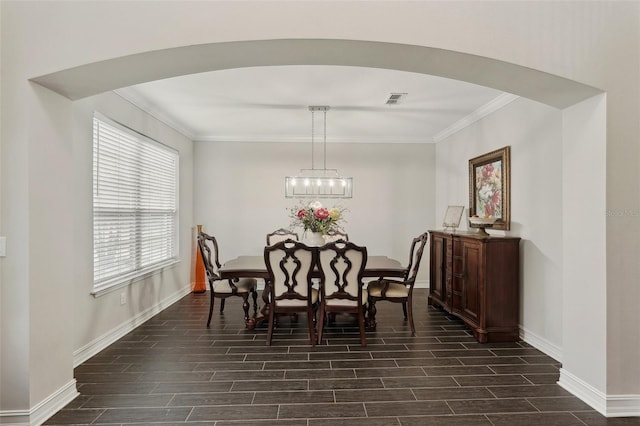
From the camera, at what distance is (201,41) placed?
2004mm

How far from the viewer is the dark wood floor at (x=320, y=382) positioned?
86.0 inches

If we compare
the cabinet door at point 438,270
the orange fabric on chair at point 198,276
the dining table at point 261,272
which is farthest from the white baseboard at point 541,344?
the orange fabric on chair at point 198,276

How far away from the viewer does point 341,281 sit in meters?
3.33

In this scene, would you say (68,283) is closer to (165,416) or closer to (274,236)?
(165,416)

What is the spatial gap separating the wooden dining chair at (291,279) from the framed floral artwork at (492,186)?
6.94 ft

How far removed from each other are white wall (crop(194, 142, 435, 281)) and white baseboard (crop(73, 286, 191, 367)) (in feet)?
4.75

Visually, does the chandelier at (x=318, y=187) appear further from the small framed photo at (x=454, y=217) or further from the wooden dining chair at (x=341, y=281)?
the wooden dining chair at (x=341, y=281)

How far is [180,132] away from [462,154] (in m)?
4.24

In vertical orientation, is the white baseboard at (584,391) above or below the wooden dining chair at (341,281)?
below

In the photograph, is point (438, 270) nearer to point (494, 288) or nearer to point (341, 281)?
point (494, 288)

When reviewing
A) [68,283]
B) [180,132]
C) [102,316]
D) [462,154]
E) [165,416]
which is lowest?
[165,416]

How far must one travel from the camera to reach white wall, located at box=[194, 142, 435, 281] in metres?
5.82

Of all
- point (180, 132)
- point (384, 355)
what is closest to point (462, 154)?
point (384, 355)

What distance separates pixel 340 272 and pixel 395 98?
207cm
